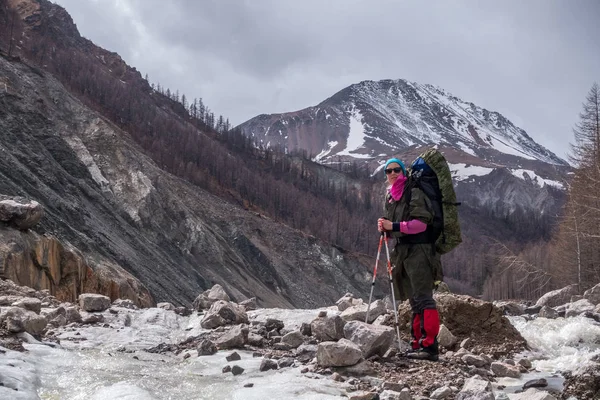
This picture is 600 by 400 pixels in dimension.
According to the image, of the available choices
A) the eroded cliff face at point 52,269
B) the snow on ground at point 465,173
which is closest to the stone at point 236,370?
the eroded cliff face at point 52,269

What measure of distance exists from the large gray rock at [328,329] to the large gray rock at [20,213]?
976cm

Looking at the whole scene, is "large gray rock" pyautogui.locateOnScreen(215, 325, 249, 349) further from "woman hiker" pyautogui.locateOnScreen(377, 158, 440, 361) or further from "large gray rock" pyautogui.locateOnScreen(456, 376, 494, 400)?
"large gray rock" pyautogui.locateOnScreen(456, 376, 494, 400)

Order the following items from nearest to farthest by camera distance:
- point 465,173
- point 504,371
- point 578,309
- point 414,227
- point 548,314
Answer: point 504,371, point 414,227, point 548,314, point 578,309, point 465,173

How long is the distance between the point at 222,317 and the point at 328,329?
2.72 metres

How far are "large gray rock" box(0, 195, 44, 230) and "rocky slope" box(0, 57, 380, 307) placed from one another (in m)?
1.45

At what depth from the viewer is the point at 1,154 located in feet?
70.7

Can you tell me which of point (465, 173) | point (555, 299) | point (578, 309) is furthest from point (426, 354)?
point (465, 173)

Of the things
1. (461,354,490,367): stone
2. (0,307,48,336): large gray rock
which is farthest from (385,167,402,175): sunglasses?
(0,307,48,336): large gray rock

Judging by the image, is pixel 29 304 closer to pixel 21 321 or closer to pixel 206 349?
pixel 21 321

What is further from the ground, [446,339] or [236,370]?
[446,339]

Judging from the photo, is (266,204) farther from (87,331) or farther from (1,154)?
(87,331)

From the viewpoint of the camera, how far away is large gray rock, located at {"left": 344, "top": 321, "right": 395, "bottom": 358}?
5.96 meters

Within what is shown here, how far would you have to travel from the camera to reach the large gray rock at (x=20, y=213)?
42.0 ft

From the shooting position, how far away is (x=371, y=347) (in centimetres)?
596
